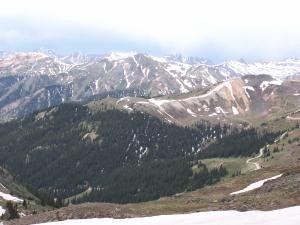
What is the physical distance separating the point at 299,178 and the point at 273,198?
15.6m

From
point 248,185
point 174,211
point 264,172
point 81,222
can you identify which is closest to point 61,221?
point 81,222

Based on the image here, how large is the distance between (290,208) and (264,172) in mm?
53750

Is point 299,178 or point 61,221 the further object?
point 299,178

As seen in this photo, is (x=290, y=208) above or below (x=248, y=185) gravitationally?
above

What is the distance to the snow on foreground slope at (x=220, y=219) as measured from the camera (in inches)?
1916

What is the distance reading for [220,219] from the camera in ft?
174

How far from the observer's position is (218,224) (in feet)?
165

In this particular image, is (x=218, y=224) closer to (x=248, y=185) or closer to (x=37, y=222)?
(x=37, y=222)

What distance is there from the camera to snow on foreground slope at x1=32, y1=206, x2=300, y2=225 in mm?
48656

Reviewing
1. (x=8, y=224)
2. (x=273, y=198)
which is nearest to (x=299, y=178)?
(x=273, y=198)

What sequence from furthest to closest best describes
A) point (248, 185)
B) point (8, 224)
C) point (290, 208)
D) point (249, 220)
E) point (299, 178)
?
point (248, 185)
point (299, 178)
point (8, 224)
point (290, 208)
point (249, 220)

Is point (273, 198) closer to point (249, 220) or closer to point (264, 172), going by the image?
point (249, 220)

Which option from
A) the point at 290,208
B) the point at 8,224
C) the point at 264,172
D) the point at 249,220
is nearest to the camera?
the point at 249,220

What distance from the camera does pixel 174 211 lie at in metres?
61.9
